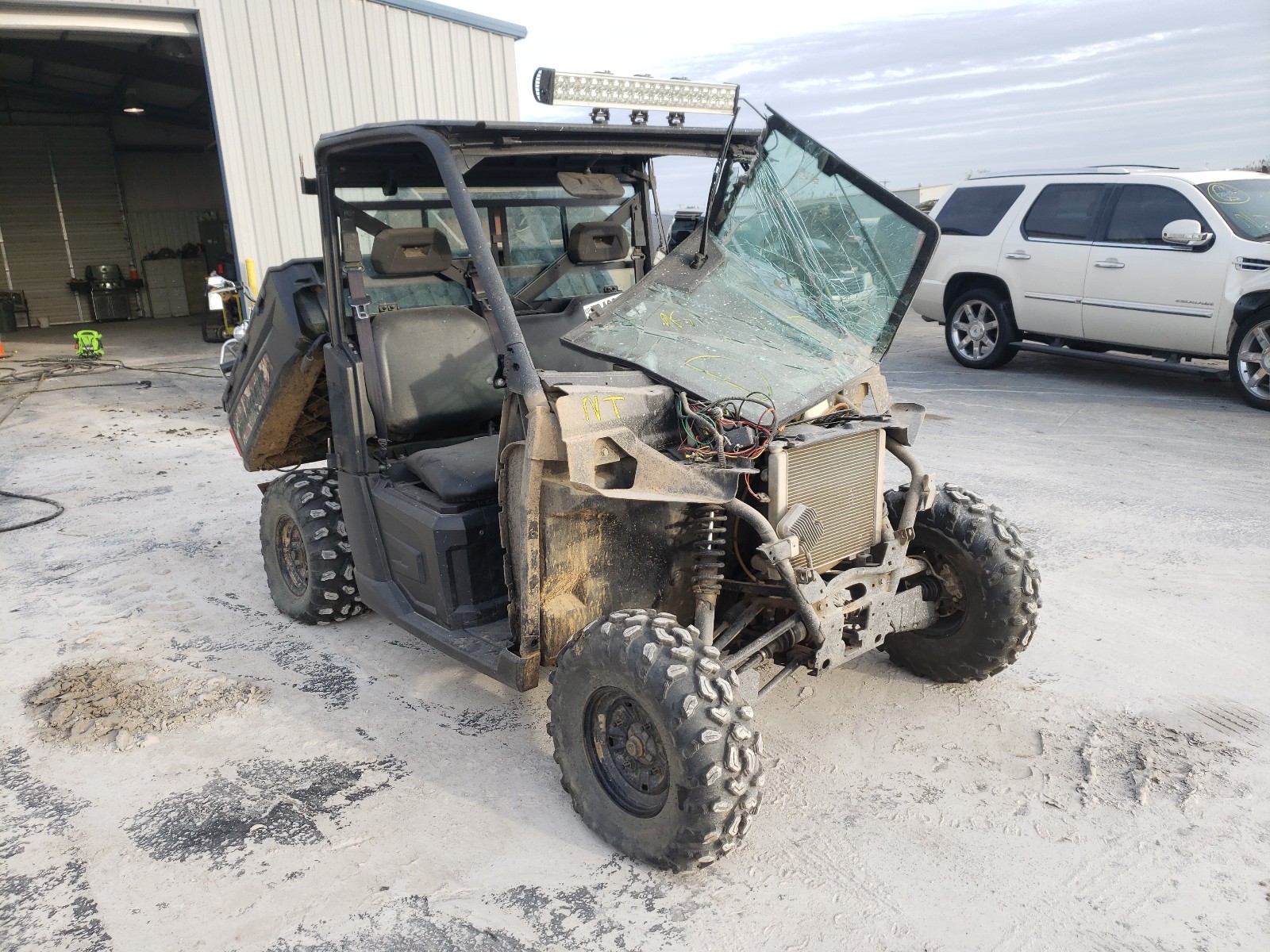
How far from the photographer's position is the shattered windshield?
11.2 ft

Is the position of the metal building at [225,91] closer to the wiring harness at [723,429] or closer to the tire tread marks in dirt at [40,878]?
the tire tread marks in dirt at [40,878]

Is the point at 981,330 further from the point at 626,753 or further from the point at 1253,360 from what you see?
the point at 626,753

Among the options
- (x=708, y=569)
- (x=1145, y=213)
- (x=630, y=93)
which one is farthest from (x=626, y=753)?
(x=1145, y=213)

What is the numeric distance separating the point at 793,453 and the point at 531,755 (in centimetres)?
153

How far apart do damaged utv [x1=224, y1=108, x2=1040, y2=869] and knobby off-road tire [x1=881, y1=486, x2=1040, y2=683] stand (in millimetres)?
11

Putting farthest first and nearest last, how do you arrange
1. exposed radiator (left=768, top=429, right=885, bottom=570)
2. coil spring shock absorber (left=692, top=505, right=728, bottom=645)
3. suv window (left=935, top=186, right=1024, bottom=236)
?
suv window (left=935, top=186, right=1024, bottom=236) → coil spring shock absorber (left=692, top=505, right=728, bottom=645) → exposed radiator (left=768, top=429, right=885, bottom=570)

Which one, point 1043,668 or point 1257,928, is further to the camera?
point 1043,668

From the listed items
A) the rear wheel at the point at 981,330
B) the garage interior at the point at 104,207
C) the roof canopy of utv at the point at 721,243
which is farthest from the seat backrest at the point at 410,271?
the garage interior at the point at 104,207

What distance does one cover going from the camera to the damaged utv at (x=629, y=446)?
2.90m

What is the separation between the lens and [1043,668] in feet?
13.3

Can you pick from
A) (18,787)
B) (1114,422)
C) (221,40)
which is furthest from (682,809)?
(221,40)

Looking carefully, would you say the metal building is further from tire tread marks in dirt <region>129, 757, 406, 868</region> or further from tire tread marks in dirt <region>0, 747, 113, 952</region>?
tire tread marks in dirt <region>129, 757, 406, 868</region>

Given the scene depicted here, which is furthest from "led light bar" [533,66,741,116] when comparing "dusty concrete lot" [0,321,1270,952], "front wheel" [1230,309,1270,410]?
"front wheel" [1230,309,1270,410]

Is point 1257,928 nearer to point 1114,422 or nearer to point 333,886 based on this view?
point 333,886
